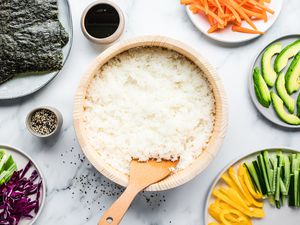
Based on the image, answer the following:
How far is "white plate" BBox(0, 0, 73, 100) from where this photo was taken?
268 cm

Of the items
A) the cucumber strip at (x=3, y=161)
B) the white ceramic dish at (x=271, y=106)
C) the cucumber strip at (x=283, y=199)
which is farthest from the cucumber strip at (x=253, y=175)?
the cucumber strip at (x=3, y=161)

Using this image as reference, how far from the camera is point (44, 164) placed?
2.75 metres

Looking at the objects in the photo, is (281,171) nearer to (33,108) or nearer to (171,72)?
(171,72)

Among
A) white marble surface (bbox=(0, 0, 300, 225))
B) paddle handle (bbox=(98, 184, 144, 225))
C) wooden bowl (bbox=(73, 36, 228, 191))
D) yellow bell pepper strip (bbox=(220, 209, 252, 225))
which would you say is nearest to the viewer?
paddle handle (bbox=(98, 184, 144, 225))

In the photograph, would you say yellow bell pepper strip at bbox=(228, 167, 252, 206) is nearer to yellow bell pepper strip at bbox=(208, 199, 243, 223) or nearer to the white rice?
yellow bell pepper strip at bbox=(208, 199, 243, 223)

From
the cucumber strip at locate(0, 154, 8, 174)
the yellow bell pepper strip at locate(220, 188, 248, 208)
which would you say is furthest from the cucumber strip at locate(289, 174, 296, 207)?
the cucumber strip at locate(0, 154, 8, 174)

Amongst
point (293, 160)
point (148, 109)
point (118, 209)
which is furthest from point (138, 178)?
point (293, 160)

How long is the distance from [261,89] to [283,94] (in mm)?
113

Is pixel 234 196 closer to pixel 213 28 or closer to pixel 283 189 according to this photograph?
pixel 283 189

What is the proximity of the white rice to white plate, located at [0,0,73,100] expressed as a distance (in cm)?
31

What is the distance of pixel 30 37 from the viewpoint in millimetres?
2688

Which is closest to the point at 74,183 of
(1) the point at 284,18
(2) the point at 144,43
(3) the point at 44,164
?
(3) the point at 44,164

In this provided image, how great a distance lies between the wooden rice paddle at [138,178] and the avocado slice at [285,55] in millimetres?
723

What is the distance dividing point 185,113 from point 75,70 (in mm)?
641
